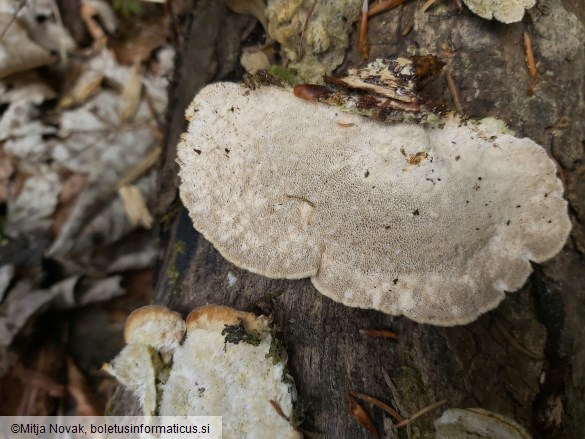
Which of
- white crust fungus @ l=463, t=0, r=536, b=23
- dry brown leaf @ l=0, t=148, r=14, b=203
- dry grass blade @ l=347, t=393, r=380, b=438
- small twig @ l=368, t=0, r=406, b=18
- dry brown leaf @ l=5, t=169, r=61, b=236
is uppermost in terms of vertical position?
white crust fungus @ l=463, t=0, r=536, b=23

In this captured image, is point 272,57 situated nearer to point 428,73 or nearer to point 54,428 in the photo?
point 428,73

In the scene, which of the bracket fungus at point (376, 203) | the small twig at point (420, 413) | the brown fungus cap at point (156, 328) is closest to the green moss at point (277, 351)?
the bracket fungus at point (376, 203)

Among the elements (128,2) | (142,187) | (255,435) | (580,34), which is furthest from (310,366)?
(128,2)

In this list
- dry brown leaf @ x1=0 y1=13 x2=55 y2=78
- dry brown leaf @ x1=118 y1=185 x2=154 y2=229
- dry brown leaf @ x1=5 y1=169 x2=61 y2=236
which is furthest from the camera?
dry brown leaf @ x1=118 y1=185 x2=154 y2=229

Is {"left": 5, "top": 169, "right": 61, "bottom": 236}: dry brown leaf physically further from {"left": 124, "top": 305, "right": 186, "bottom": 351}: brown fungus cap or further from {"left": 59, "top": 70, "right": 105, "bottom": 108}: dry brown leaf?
{"left": 124, "top": 305, "right": 186, "bottom": 351}: brown fungus cap

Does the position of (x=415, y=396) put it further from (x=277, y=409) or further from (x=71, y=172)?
(x=71, y=172)

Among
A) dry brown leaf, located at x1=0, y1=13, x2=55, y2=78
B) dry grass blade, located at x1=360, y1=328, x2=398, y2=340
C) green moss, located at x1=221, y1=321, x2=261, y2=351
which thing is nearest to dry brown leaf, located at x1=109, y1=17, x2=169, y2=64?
dry brown leaf, located at x1=0, y1=13, x2=55, y2=78
